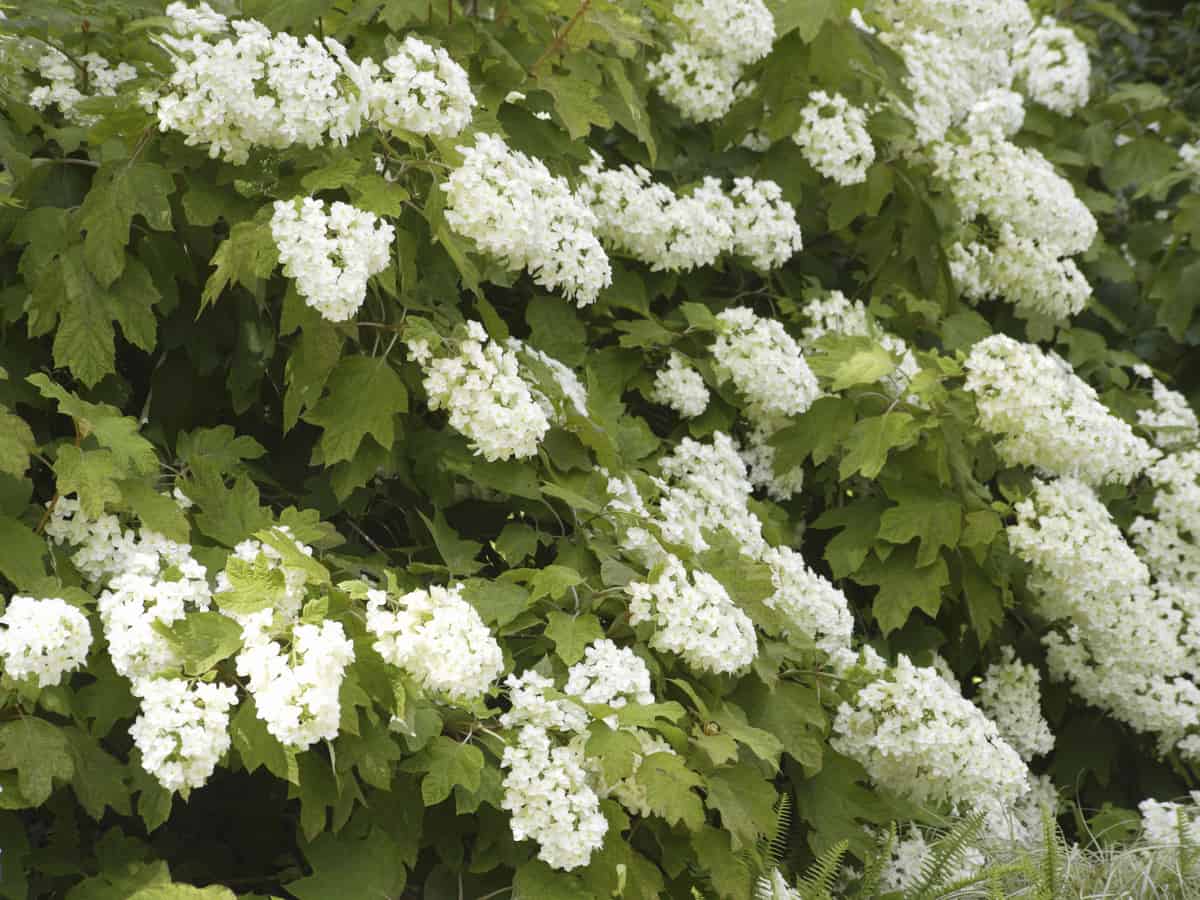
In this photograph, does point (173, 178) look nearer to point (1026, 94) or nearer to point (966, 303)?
point (966, 303)

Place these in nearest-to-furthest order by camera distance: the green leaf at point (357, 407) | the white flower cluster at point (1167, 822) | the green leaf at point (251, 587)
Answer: the green leaf at point (251, 587) < the green leaf at point (357, 407) < the white flower cluster at point (1167, 822)

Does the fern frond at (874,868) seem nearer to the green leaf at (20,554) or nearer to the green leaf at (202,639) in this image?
the green leaf at (202,639)

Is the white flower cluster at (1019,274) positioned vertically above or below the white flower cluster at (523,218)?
below

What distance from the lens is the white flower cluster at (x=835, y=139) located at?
416 cm

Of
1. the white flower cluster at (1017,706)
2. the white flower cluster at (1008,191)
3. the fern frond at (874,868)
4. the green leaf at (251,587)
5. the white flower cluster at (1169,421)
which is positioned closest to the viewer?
the green leaf at (251,587)

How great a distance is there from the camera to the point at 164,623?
2.20 metres

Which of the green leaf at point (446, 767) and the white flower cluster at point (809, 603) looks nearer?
the green leaf at point (446, 767)

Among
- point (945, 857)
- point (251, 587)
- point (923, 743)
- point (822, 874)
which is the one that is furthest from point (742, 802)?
point (251, 587)

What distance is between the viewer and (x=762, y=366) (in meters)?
3.76

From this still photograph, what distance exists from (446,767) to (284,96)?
48.5 inches

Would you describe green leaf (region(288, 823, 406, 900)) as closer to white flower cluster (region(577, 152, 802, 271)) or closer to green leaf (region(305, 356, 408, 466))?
green leaf (region(305, 356, 408, 466))

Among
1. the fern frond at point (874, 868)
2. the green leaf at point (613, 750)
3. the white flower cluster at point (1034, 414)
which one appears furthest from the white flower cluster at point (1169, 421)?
the green leaf at point (613, 750)

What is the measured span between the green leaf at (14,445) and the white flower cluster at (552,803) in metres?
0.93


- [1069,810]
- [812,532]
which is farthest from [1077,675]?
[812,532]
